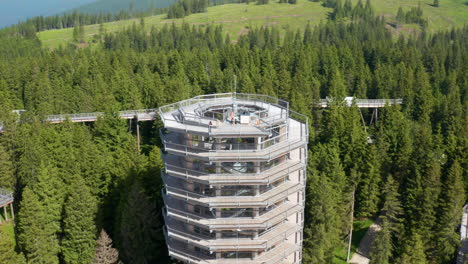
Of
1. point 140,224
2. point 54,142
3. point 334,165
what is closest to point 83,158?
point 54,142

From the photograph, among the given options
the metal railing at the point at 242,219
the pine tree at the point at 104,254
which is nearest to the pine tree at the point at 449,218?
the metal railing at the point at 242,219

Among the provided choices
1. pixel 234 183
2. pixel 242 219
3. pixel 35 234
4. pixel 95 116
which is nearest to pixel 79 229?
pixel 35 234

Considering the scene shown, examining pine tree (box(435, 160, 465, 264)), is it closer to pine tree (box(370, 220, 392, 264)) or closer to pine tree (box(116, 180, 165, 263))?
pine tree (box(370, 220, 392, 264))

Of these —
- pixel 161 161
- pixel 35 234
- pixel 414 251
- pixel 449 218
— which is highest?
pixel 161 161

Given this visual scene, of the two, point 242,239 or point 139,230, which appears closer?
point 242,239

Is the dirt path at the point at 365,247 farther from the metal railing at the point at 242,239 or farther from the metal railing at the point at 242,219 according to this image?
the metal railing at the point at 242,219

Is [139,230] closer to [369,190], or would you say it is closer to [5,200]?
[5,200]
